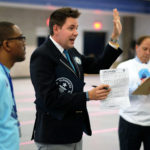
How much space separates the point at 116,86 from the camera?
1783mm

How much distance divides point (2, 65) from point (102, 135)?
11.0 feet

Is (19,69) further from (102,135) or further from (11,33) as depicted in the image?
(11,33)

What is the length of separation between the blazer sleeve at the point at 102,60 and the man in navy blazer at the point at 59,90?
0.69 ft

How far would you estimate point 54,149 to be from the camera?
1.78 metres

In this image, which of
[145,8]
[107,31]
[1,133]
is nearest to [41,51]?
[1,133]

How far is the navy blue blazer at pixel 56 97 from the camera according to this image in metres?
1.63

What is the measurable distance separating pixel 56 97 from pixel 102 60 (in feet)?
2.02

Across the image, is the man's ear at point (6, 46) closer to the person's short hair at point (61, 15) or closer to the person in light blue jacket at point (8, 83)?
the person in light blue jacket at point (8, 83)

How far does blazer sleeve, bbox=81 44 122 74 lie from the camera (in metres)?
1.99

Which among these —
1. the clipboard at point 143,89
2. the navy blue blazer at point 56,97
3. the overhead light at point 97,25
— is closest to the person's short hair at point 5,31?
the navy blue blazer at point 56,97

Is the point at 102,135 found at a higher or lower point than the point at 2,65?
lower

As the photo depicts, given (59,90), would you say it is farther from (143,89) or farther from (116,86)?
(143,89)

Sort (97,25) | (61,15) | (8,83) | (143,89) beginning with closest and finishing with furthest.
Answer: (8,83) → (61,15) → (143,89) → (97,25)

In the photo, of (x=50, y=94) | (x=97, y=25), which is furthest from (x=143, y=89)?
(x=97, y=25)
